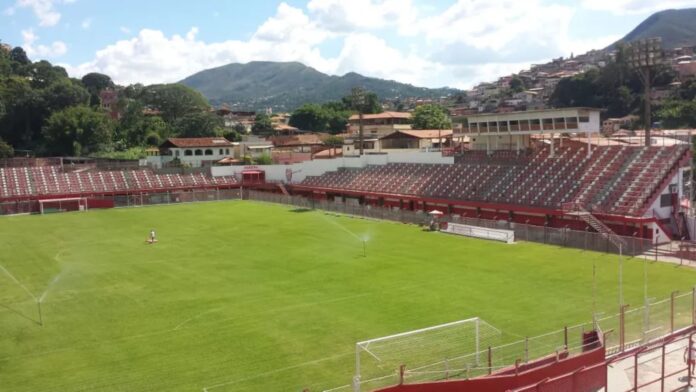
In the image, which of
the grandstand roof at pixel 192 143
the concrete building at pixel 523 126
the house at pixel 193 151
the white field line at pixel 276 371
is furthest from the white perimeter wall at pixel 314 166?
the white field line at pixel 276 371

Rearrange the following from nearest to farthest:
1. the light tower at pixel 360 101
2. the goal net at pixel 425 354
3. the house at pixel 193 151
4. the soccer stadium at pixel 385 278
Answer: the goal net at pixel 425 354 → the soccer stadium at pixel 385 278 → the light tower at pixel 360 101 → the house at pixel 193 151

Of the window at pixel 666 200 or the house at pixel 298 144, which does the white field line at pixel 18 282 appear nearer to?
the window at pixel 666 200

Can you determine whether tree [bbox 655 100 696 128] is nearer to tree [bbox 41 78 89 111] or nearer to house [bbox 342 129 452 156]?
house [bbox 342 129 452 156]

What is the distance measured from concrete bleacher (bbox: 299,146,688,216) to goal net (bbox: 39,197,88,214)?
100ft

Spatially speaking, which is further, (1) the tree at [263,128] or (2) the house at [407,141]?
(1) the tree at [263,128]

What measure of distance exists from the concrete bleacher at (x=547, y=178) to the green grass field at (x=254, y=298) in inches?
310

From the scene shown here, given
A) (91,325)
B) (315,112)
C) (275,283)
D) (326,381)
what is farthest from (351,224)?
(315,112)

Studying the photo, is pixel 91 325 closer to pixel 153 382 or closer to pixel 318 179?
pixel 153 382

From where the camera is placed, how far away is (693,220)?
41688 millimetres

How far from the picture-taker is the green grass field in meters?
19.5

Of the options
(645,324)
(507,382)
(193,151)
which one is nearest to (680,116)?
(193,151)

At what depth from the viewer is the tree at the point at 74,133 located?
9806 centimetres

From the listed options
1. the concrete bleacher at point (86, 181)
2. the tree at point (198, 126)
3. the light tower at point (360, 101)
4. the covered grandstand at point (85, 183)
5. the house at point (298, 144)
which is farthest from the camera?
the tree at point (198, 126)

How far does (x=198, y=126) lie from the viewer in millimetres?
117438
